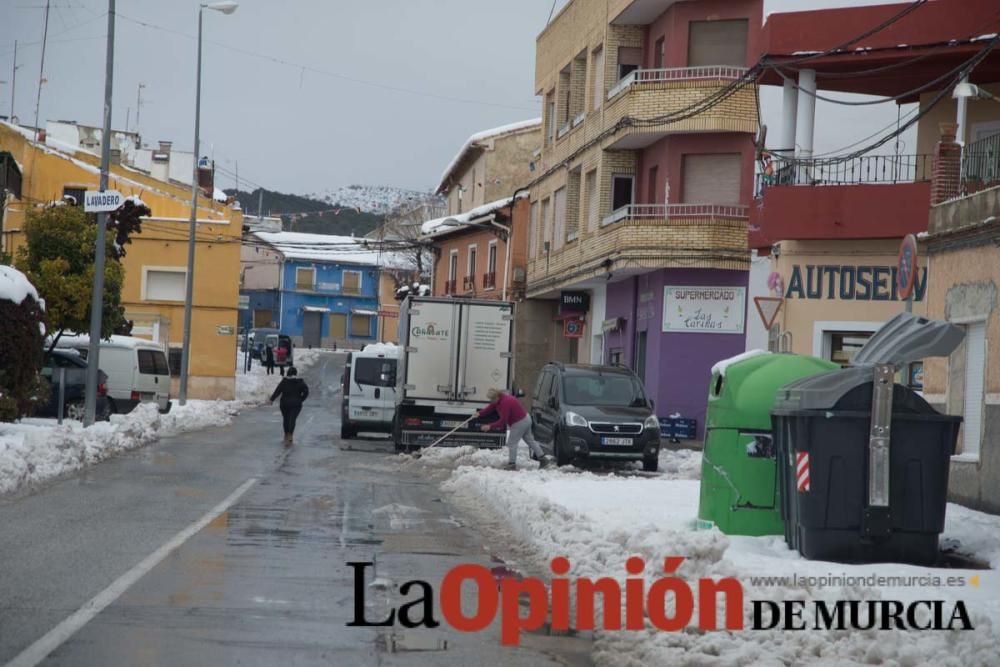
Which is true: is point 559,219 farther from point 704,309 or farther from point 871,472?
point 871,472

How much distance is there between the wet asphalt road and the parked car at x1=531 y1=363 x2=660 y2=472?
4.01 meters

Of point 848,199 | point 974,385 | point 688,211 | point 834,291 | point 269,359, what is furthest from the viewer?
point 269,359

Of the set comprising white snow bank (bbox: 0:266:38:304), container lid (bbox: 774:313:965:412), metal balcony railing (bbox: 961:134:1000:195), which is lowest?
container lid (bbox: 774:313:965:412)

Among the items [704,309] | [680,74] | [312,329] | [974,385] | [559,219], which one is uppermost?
[680,74]

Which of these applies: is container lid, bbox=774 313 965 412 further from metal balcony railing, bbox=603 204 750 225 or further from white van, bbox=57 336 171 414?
white van, bbox=57 336 171 414

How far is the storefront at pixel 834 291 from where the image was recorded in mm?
26078

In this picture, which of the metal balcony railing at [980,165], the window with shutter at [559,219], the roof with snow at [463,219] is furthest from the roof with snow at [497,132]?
the metal balcony railing at [980,165]

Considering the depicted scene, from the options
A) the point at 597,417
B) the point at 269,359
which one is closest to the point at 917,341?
the point at 597,417

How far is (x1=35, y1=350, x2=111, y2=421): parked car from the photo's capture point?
3042 centimetres

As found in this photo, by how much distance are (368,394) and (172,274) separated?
23.7 metres

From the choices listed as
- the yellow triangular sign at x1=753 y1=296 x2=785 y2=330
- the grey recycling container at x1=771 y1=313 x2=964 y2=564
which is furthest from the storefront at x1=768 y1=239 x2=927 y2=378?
the grey recycling container at x1=771 y1=313 x2=964 y2=564

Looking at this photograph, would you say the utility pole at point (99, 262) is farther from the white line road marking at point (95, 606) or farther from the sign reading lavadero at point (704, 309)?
the sign reading lavadero at point (704, 309)

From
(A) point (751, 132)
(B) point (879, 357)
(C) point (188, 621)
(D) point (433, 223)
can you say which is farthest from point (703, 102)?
(D) point (433, 223)

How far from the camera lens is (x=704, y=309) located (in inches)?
1347
